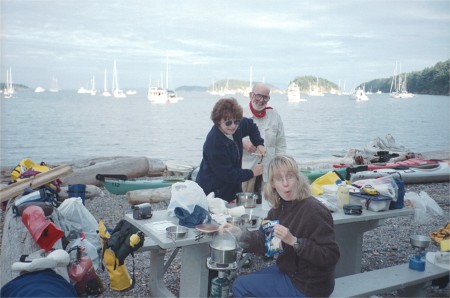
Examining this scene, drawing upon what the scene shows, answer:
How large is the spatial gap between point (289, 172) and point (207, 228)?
772 millimetres

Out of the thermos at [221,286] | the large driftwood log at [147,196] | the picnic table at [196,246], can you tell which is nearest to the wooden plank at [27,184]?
the large driftwood log at [147,196]

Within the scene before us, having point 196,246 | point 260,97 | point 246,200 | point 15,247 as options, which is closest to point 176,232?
point 196,246

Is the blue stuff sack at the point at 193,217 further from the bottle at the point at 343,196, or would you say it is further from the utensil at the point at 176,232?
the bottle at the point at 343,196

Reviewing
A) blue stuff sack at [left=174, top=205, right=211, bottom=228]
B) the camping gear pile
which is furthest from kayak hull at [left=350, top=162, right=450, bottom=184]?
blue stuff sack at [left=174, top=205, right=211, bottom=228]

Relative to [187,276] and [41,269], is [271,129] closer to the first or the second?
[187,276]

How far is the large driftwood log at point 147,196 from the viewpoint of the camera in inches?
314

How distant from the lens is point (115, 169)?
10.2 metres

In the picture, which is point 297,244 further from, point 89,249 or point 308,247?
point 89,249

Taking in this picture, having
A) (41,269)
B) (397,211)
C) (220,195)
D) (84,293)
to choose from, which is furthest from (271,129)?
(41,269)

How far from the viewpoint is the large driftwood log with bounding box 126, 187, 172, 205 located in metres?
7.98

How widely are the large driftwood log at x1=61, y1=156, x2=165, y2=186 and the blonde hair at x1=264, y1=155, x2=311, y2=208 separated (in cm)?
719

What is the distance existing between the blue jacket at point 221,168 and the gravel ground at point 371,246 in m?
1.01

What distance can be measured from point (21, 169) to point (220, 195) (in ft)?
12.9

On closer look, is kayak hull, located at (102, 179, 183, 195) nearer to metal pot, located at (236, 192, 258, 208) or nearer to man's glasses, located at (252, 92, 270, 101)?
man's glasses, located at (252, 92, 270, 101)
